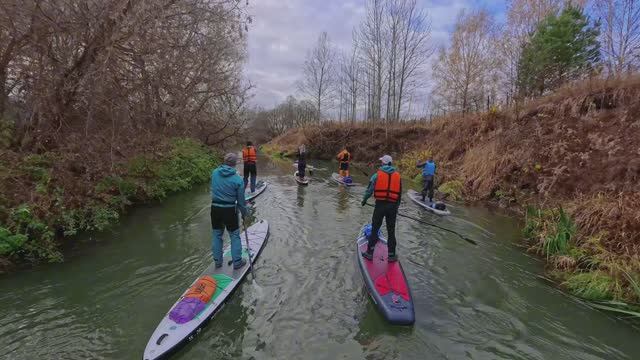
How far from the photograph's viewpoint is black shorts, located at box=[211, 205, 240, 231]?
20.1 ft

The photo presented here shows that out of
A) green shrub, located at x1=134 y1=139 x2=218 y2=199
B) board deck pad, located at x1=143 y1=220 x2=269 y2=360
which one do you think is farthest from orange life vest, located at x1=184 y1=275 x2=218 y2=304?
green shrub, located at x1=134 y1=139 x2=218 y2=199

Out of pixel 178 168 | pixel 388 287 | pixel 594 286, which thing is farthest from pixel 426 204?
pixel 178 168

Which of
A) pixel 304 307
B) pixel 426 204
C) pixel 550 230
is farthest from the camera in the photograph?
pixel 426 204

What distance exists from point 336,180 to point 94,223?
11.4 meters

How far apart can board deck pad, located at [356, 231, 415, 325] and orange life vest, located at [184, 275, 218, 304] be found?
2415 mm

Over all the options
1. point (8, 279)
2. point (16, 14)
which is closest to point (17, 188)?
point (8, 279)

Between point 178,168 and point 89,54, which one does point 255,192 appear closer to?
point 178,168

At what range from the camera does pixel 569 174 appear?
11.1 metres

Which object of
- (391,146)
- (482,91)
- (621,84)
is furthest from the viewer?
(482,91)

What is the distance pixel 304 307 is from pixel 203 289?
1485mm

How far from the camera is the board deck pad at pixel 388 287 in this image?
16.8 ft

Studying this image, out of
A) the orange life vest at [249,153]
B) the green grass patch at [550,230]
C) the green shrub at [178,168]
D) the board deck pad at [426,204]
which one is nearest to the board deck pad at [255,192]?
the orange life vest at [249,153]

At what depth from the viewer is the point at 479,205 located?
43.2 feet

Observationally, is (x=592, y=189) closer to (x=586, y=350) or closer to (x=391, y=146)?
(x=586, y=350)
